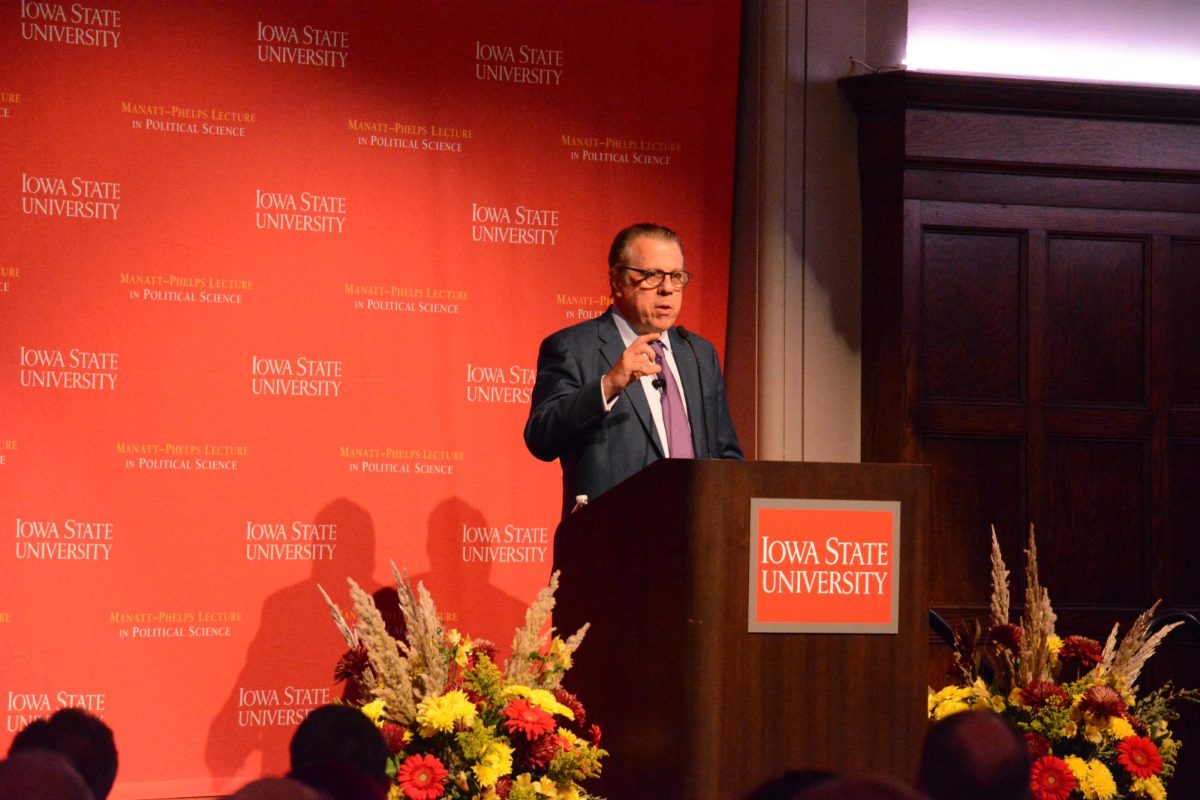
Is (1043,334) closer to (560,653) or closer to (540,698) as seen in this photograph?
(560,653)

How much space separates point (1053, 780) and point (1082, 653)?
17.3 inches

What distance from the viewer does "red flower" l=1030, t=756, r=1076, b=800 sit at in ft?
8.97

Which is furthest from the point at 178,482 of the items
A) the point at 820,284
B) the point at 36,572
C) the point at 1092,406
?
the point at 1092,406

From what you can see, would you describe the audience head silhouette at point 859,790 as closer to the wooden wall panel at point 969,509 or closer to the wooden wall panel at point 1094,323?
the wooden wall panel at point 969,509

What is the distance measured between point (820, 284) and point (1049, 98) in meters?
1.11

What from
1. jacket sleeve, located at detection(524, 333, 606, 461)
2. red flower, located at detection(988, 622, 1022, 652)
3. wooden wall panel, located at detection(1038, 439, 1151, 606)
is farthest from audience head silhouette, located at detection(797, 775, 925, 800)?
wooden wall panel, located at detection(1038, 439, 1151, 606)

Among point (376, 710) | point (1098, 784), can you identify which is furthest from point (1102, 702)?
point (376, 710)

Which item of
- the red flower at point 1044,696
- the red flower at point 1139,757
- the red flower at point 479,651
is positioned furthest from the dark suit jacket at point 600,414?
the red flower at point 1139,757

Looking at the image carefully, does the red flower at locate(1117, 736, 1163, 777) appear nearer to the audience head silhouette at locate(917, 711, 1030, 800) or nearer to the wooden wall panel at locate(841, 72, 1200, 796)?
the wooden wall panel at locate(841, 72, 1200, 796)

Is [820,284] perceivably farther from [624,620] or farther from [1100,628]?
[624,620]

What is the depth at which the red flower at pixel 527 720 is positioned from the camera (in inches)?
95.5

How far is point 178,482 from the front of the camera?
4742 mm

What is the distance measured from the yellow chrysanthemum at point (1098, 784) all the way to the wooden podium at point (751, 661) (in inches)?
23.1

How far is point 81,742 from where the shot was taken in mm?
648
